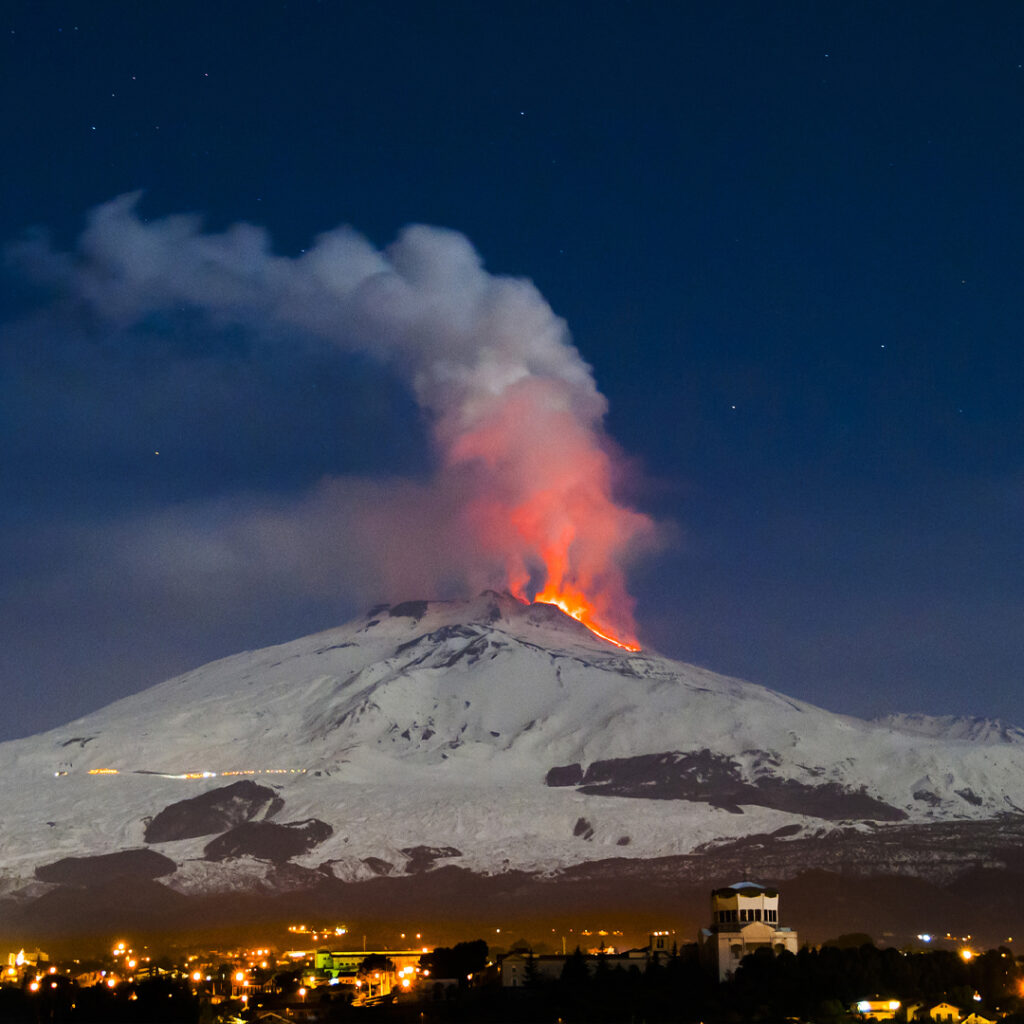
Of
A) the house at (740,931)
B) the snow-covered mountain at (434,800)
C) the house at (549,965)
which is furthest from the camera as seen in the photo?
the snow-covered mountain at (434,800)

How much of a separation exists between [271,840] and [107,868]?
15.0m

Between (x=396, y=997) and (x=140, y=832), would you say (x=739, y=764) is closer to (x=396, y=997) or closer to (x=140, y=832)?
(x=140, y=832)

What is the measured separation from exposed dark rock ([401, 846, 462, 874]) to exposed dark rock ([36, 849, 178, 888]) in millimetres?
21762

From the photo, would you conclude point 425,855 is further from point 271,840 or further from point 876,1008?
point 876,1008

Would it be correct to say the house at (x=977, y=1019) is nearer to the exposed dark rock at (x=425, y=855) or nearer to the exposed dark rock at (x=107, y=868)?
the exposed dark rock at (x=425, y=855)

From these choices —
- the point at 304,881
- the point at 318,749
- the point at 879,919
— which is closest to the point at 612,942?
the point at 879,919

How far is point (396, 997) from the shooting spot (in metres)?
80.4

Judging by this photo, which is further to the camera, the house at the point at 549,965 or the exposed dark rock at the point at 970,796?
the exposed dark rock at the point at 970,796

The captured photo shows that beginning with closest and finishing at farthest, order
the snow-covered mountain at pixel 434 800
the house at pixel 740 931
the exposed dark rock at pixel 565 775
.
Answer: the house at pixel 740 931 < the snow-covered mountain at pixel 434 800 < the exposed dark rock at pixel 565 775

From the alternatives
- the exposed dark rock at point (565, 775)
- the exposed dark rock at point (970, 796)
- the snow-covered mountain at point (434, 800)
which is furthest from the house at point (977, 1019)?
the exposed dark rock at point (565, 775)

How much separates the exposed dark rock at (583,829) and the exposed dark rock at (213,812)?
94.7 ft

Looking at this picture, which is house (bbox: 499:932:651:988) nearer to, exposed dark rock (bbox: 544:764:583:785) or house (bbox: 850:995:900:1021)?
house (bbox: 850:995:900:1021)

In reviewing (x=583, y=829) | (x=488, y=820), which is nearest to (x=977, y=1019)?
(x=583, y=829)

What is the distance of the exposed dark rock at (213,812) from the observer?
175125mm
